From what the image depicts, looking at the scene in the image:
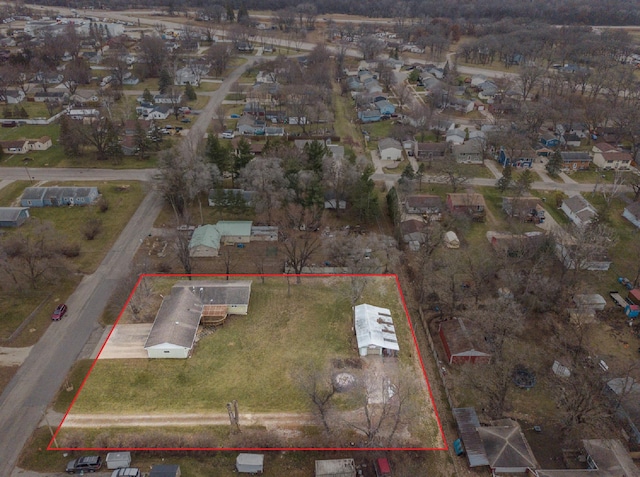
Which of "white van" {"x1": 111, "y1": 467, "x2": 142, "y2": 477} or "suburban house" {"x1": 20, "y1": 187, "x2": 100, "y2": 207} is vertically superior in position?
"white van" {"x1": 111, "y1": 467, "x2": 142, "y2": 477}

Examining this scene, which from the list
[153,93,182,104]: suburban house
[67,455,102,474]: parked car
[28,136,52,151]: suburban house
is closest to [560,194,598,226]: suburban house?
[67,455,102,474]: parked car

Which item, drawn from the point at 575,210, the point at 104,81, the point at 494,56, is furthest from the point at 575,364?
the point at 494,56

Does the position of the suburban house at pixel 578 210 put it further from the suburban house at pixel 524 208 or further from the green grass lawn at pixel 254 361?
the green grass lawn at pixel 254 361

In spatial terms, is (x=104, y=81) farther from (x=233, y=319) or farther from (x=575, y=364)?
(x=575, y=364)

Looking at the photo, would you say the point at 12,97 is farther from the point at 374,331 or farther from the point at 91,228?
the point at 374,331

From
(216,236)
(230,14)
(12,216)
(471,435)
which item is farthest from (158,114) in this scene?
(230,14)

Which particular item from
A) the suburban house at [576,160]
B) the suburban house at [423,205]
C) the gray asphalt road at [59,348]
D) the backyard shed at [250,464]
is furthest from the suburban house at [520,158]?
the backyard shed at [250,464]

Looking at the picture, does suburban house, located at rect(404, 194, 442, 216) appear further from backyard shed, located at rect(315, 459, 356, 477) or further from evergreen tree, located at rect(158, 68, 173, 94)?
evergreen tree, located at rect(158, 68, 173, 94)
